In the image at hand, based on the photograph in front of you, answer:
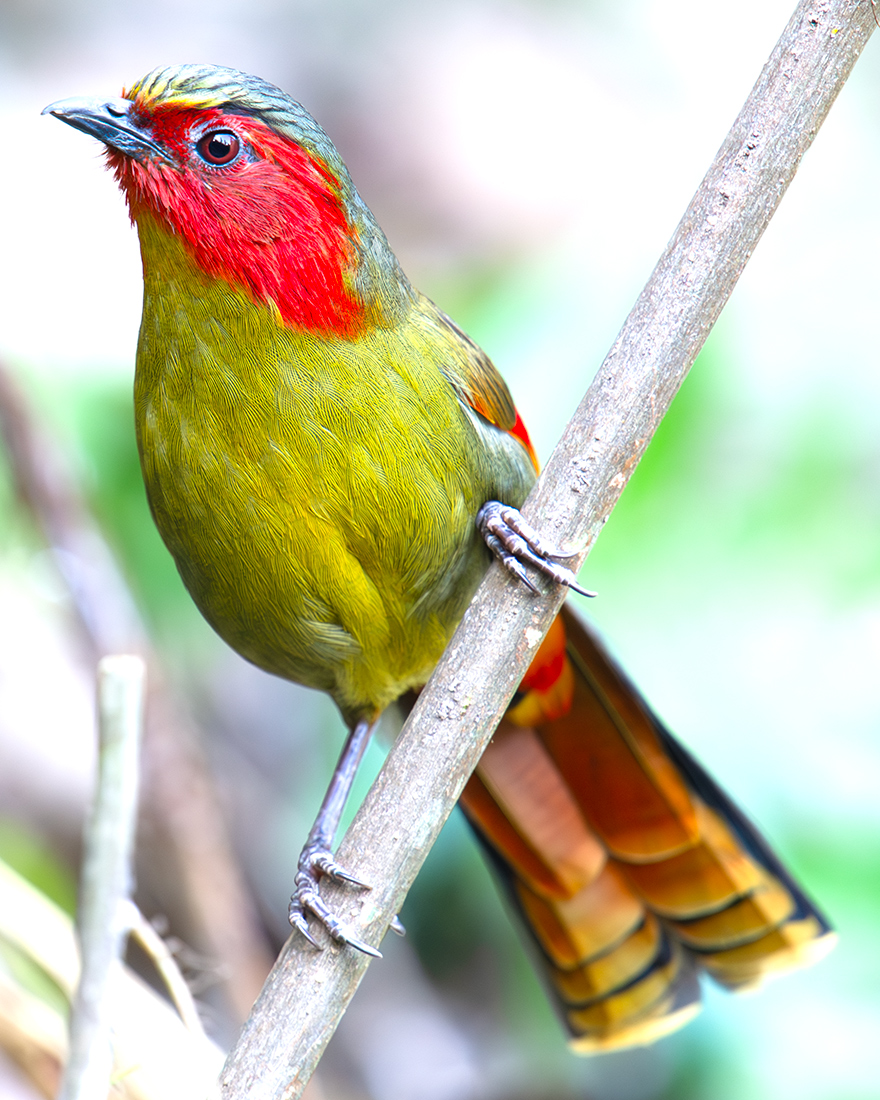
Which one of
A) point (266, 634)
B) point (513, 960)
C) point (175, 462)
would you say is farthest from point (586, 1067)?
point (175, 462)

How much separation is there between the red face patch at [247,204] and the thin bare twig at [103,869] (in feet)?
2.36

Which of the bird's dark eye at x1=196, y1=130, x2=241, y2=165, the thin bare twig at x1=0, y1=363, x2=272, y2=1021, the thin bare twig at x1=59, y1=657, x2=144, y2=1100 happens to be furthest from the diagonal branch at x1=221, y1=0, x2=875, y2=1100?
the thin bare twig at x1=0, y1=363, x2=272, y2=1021

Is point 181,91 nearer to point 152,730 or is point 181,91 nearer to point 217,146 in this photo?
point 217,146

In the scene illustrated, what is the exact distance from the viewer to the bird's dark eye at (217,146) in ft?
5.35

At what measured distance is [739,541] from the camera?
2.73m

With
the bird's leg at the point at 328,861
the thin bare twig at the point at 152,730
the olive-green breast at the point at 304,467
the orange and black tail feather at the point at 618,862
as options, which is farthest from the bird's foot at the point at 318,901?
the thin bare twig at the point at 152,730

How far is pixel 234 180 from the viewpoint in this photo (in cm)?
164

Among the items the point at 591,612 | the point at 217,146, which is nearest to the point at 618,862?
the point at 591,612

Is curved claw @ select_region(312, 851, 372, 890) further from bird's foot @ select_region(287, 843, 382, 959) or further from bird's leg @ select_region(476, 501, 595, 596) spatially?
bird's leg @ select_region(476, 501, 595, 596)

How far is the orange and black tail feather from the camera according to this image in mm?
2215

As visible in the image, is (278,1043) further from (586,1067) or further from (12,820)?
(12,820)

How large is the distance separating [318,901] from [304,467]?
0.62 metres

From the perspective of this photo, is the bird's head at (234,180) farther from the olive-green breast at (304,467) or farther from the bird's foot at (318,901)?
the bird's foot at (318,901)

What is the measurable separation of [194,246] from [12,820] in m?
1.80
